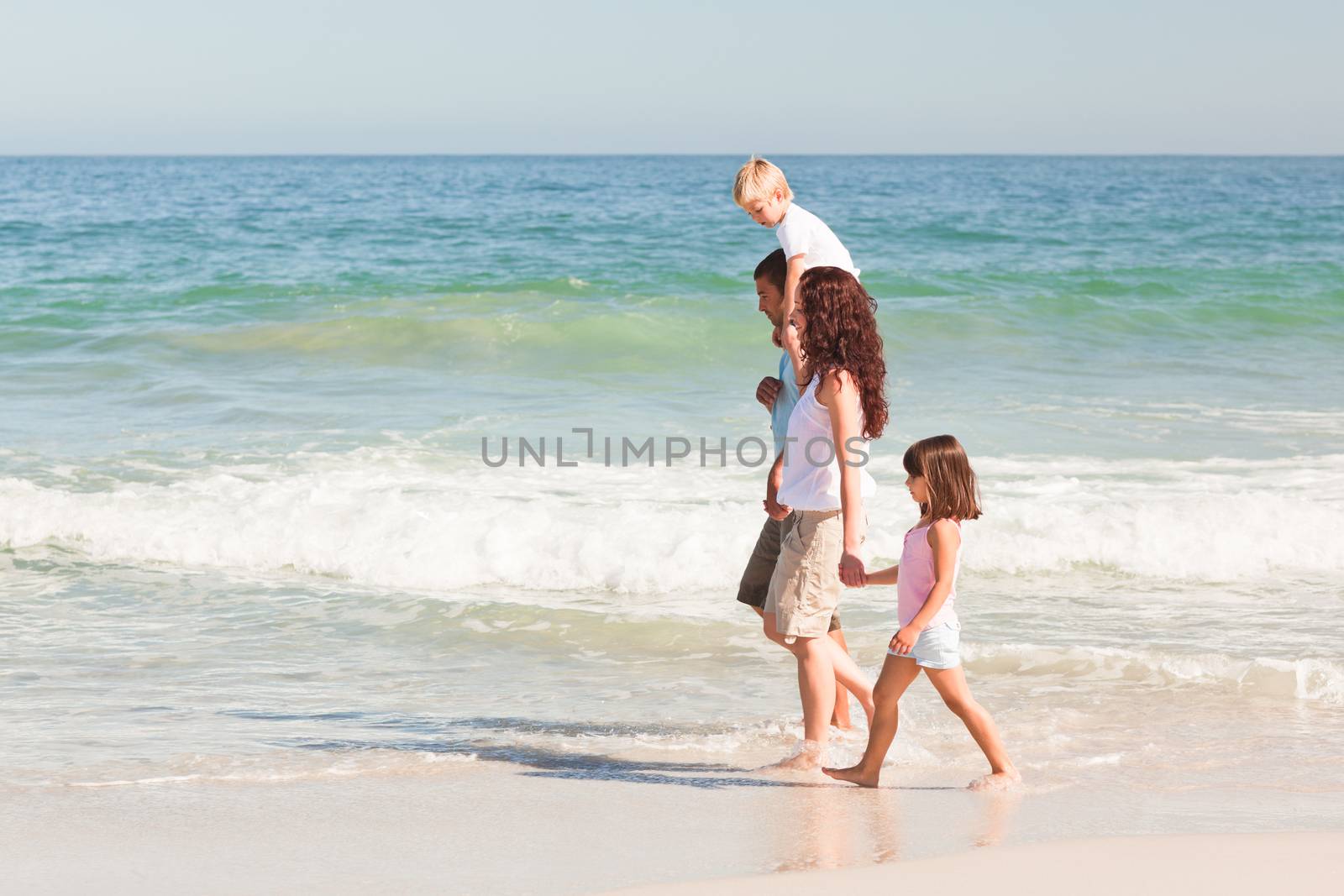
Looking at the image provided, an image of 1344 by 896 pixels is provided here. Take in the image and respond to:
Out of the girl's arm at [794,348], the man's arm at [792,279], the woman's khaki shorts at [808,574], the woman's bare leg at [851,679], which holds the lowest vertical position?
the woman's bare leg at [851,679]

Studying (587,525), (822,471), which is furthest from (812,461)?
(587,525)

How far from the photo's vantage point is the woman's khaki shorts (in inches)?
152

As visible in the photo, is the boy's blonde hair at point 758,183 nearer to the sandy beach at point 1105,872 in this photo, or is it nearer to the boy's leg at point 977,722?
the boy's leg at point 977,722

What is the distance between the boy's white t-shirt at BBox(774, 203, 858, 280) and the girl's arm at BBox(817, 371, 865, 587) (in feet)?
1.22

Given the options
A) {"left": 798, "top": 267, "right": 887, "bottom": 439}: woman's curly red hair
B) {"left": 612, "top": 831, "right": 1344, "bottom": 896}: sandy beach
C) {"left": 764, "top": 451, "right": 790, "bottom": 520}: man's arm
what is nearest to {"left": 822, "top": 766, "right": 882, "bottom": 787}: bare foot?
{"left": 612, "top": 831, "right": 1344, "bottom": 896}: sandy beach

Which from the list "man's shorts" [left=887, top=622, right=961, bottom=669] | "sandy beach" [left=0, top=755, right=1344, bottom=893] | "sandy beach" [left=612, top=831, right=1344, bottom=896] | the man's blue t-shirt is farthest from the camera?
the man's blue t-shirt

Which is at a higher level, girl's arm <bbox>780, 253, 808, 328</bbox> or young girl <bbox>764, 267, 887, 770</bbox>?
girl's arm <bbox>780, 253, 808, 328</bbox>

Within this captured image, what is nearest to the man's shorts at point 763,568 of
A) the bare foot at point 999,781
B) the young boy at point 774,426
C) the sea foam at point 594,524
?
the young boy at point 774,426

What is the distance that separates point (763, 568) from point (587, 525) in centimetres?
316

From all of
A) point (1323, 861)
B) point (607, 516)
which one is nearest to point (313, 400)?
point (607, 516)

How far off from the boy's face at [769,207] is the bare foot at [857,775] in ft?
5.64

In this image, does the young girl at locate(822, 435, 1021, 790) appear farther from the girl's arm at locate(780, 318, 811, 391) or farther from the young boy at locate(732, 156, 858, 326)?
the young boy at locate(732, 156, 858, 326)

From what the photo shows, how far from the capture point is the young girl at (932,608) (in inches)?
143

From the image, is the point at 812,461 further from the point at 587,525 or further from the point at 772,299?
the point at 587,525
